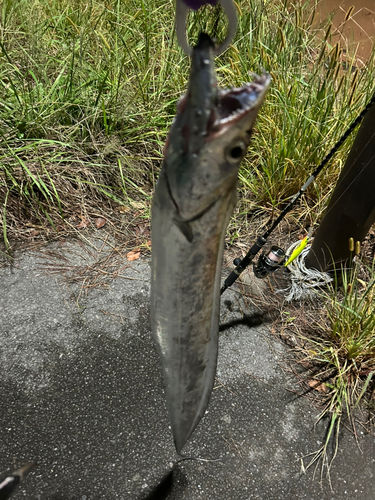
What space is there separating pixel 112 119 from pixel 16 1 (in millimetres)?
1311

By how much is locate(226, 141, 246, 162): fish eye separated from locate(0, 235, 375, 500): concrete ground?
1.50m

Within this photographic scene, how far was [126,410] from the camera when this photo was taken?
5.69 ft

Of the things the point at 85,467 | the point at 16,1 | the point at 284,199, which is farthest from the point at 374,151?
the point at 16,1

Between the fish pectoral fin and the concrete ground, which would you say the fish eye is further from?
the concrete ground

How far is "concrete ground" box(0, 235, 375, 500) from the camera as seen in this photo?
1.57m

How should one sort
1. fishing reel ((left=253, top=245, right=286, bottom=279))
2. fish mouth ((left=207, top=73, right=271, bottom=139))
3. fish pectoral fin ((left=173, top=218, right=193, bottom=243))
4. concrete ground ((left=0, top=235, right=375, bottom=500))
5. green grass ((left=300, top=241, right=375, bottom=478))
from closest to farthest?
1. fish mouth ((left=207, top=73, right=271, bottom=139))
2. fish pectoral fin ((left=173, top=218, right=193, bottom=243))
3. concrete ground ((left=0, top=235, right=375, bottom=500))
4. green grass ((left=300, top=241, right=375, bottom=478))
5. fishing reel ((left=253, top=245, right=286, bottom=279))

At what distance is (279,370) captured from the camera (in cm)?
194

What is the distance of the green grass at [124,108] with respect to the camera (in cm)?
239

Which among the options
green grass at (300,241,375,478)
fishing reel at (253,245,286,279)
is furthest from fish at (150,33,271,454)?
green grass at (300,241,375,478)

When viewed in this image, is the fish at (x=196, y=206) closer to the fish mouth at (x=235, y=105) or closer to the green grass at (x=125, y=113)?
the fish mouth at (x=235, y=105)

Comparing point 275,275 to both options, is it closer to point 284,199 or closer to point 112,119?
point 284,199

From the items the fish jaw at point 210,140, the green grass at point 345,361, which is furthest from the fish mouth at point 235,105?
the green grass at point 345,361

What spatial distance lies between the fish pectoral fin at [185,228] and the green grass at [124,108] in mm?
1750

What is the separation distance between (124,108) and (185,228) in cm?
221
